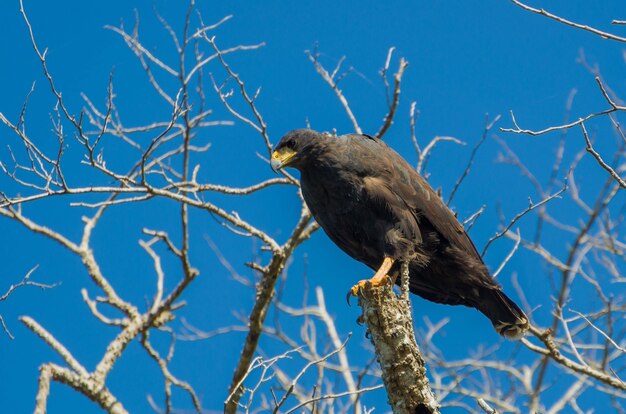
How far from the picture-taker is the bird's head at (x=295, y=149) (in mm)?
5500

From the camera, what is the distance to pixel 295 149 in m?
5.56

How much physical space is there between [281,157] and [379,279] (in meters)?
1.23

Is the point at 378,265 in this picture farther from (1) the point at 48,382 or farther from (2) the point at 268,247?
(1) the point at 48,382

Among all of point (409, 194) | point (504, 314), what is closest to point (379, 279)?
point (409, 194)

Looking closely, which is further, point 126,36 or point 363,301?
point 126,36

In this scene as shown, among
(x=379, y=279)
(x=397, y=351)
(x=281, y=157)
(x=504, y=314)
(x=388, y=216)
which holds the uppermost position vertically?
(x=281, y=157)

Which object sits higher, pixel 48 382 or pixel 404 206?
pixel 404 206

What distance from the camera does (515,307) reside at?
18.0 feet

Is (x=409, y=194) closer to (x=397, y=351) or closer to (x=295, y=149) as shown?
(x=295, y=149)

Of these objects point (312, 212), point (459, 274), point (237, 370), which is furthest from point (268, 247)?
point (459, 274)

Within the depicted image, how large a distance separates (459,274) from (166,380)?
2.30m

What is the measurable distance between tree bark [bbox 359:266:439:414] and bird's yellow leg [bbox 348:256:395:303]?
18 centimetres

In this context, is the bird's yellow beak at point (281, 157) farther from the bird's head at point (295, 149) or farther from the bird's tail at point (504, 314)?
the bird's tail at point (504, 314)

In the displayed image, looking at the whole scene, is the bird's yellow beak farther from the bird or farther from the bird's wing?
the bird's wing
